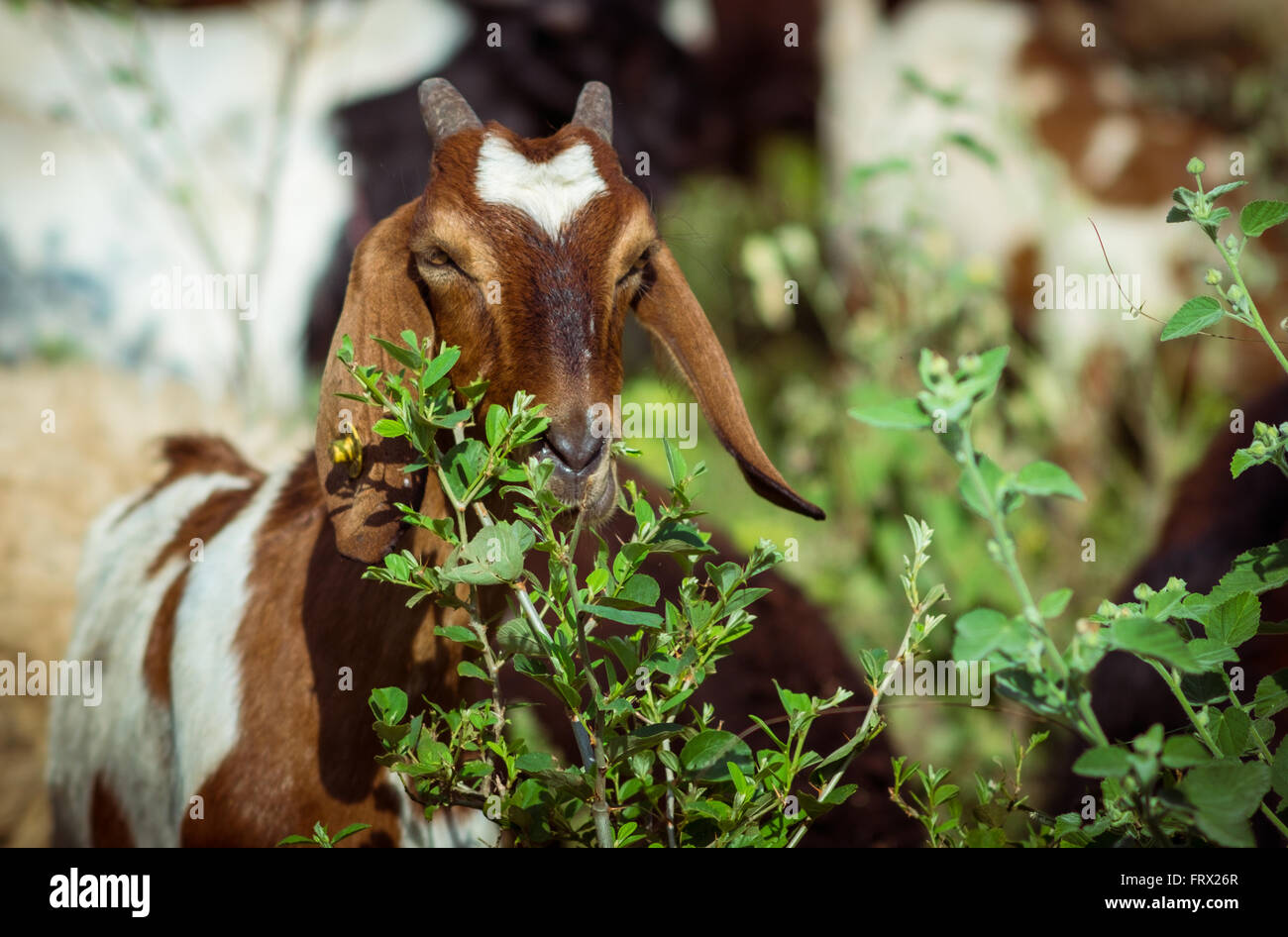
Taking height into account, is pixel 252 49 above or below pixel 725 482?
above

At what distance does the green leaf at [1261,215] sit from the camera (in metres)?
1.61

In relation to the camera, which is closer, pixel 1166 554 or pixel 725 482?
pixel 1166 554

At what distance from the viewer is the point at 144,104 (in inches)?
243

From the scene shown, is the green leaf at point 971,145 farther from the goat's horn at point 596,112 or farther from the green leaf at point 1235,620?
the green leaf at point 1235,620

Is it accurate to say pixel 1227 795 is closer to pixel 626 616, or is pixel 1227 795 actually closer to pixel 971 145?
pixel 626 616

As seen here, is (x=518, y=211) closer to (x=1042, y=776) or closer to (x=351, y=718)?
(x=351, y=718)

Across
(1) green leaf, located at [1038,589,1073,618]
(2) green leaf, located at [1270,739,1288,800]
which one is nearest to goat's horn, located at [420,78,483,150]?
(1) green leaf, located at [1038,589,1073,618]

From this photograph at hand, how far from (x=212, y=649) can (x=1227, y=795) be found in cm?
200

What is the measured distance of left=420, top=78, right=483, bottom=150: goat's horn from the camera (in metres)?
2.22

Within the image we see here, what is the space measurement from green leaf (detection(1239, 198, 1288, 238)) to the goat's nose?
38.9 inches

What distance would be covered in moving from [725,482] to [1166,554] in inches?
96.0
